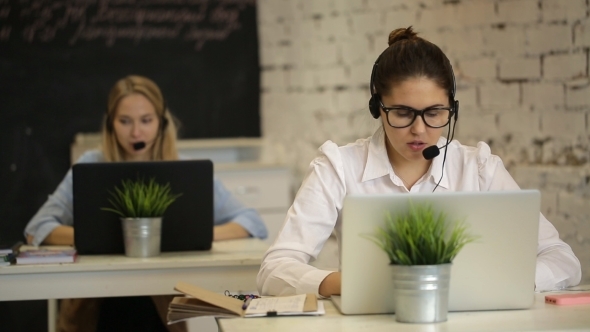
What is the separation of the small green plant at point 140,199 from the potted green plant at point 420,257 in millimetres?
1084

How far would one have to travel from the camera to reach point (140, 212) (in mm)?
2367

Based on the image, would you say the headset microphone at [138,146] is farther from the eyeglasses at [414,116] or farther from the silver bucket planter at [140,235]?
the eyeglasses at [414,116]

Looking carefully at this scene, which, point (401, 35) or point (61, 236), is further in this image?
point (61, 236)

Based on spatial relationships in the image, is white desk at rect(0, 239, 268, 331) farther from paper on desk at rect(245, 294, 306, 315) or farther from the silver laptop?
the silver laptop

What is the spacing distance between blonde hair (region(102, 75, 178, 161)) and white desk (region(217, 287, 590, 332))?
161 centimetres

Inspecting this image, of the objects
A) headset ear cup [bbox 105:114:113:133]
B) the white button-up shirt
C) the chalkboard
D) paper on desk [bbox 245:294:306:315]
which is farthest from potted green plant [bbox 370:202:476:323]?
the chalkboard

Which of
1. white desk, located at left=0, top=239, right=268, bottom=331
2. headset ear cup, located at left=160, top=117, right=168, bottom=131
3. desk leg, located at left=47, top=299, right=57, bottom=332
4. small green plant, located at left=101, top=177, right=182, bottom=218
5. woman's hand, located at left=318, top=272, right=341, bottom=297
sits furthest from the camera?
headset ear cup, located at left=160, top=117, right=168, bottom=131

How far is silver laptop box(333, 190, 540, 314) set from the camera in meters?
1.41

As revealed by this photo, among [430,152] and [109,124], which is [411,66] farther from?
[109,124]

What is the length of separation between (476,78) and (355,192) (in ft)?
4.48

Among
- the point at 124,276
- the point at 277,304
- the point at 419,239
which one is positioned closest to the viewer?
the point at 419,239

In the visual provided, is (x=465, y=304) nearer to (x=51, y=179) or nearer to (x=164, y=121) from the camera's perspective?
(x=164, y=121)

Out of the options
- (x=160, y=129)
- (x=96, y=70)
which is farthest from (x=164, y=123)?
(x=96, y=70)

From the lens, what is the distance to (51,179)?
389cm
